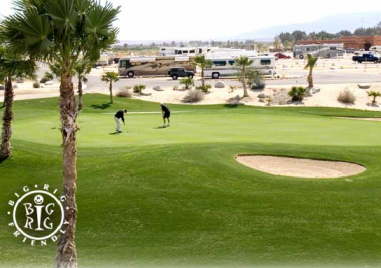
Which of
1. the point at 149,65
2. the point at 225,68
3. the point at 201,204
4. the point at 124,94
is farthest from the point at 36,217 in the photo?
the point at 149,65

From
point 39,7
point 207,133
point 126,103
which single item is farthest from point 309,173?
point 126,103

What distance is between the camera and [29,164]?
1991cm

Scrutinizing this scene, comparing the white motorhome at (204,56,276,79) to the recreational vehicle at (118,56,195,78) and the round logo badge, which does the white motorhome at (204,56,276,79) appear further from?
the round logo badge

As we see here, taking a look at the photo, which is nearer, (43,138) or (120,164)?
(120,164)

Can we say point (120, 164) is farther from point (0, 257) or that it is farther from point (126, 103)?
point (126, 103)

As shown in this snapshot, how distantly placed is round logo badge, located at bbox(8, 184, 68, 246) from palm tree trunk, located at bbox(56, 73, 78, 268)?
116 inches

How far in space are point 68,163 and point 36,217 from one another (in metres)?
5.42

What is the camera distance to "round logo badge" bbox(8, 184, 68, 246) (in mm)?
14055

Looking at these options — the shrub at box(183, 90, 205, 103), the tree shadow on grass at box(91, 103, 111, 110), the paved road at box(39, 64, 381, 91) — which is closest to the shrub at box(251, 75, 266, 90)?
the shrub at box(183, 90, 205, 103)

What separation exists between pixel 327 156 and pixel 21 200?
11544 mm

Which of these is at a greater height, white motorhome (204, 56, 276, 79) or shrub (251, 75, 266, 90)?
white motorhome (204, 56, 276, 79)

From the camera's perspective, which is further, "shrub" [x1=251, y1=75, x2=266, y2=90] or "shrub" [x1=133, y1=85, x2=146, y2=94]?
"shrub" [x1=251, y1=75, x2=266, y2=90]

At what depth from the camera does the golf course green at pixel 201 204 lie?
12.8 meters

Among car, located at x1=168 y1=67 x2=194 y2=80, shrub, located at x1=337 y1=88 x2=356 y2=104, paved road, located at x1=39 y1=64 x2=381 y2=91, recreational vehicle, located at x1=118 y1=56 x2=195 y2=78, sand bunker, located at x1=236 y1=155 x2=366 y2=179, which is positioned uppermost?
recreational vehicle, located at x1=118 y1=56 x2=195 y2=78
